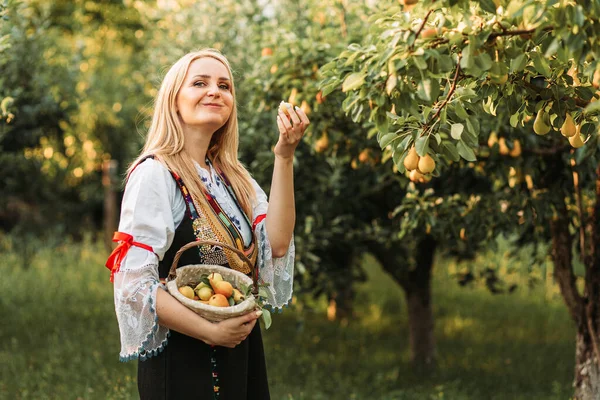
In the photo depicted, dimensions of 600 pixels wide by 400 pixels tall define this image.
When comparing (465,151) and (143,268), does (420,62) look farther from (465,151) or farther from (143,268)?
(143,268)

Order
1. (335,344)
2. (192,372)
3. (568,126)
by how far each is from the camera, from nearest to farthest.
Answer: (192,372), (568,126), (335,344)

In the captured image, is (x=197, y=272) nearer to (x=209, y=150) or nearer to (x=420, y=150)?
(x=209, y=150)

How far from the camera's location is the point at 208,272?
2066 mm

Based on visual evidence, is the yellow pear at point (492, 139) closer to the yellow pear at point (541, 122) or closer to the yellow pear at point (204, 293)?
the yellow pear at point (541, 122)

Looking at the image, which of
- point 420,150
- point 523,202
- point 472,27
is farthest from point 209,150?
point 523,202

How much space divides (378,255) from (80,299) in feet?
11.5

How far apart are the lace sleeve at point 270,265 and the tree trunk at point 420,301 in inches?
128

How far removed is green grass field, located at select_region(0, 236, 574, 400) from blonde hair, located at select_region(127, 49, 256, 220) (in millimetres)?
2342

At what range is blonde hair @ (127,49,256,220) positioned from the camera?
85.6 inches

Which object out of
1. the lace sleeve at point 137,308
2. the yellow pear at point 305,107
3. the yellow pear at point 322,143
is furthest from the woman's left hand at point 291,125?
the yellow pear at point 322,143

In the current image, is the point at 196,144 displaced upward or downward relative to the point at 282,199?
upward

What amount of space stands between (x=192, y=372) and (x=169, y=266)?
0.32 metres

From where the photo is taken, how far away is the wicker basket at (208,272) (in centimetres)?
193

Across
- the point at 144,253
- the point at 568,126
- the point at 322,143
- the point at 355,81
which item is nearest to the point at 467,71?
the point at 355,81
